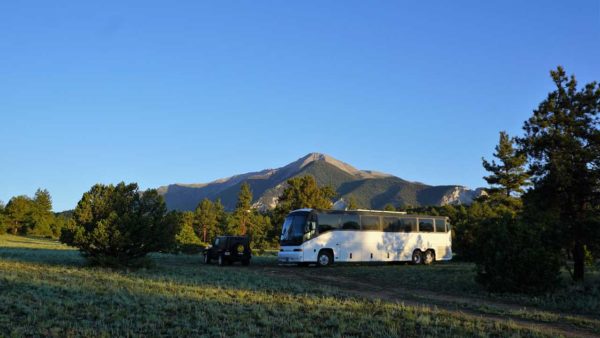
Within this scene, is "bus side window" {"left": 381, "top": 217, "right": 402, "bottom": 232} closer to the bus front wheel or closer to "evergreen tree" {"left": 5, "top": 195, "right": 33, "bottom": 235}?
the bus front wheel

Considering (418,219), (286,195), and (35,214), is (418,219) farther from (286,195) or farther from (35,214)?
(35,214)

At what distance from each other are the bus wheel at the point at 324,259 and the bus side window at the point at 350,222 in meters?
2.07

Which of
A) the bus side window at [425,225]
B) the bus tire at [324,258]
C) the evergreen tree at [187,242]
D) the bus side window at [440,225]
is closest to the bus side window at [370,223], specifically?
the bus tire at [324,258]

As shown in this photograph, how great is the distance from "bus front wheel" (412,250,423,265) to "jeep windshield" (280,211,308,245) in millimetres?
9095

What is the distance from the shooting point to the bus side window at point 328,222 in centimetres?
3177

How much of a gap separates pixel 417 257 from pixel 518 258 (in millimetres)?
18623

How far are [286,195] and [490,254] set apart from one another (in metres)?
44.7

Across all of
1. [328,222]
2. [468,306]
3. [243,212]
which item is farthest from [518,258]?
[243,212]

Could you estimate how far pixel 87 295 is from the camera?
13906mm

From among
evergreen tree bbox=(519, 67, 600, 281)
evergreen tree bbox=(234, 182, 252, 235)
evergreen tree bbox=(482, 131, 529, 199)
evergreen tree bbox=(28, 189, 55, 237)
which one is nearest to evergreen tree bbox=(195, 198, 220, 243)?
evergreen tree bbox=(234, 182, 252, 235)

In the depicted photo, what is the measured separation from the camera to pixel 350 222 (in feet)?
108

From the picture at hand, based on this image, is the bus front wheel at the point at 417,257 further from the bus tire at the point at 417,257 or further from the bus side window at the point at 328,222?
the bus side window at the point at 328,222

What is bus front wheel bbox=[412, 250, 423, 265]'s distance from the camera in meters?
35.3

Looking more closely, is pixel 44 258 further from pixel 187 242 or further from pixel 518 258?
pixel 518 258
